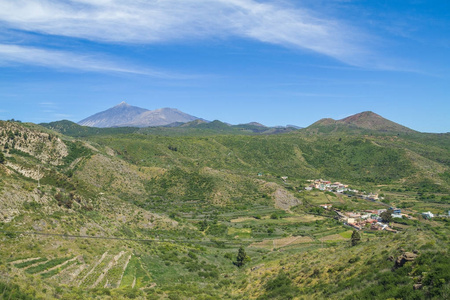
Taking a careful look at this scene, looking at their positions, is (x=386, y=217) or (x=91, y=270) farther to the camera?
(x=386, y=217)

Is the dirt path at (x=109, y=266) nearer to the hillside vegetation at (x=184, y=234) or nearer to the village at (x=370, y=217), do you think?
the hillside vegetation at (x=184, y=234)

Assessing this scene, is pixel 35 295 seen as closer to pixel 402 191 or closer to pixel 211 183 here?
pixel 211 183

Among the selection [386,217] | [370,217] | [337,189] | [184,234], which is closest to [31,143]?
[184,234]

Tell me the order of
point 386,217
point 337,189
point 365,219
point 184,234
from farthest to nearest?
point 337,189 < point 365,219 < point 386,217 < point 184,234

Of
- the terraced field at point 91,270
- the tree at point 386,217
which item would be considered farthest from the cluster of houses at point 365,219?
the terraced field at point 91,270

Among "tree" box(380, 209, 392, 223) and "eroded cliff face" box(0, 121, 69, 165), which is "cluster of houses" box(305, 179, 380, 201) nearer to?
"tree" box(380, 209, 392, 223)

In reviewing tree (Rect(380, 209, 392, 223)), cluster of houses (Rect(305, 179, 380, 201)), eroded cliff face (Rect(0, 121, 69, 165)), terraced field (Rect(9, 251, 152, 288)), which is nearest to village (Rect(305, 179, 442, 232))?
tree (Rect(380, 209, 392, 223))

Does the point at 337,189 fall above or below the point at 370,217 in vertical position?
above

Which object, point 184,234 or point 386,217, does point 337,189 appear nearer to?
point 386,217

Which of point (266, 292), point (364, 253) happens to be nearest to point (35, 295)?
point (266, 292)
